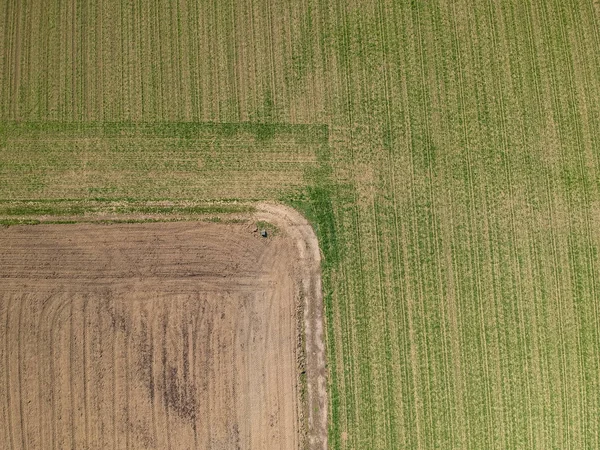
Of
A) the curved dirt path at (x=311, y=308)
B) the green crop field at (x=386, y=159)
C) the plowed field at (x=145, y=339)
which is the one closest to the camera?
the plowed field at (x=145, y=339)

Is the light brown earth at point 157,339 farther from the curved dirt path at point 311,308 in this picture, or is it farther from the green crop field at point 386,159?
the green crop field at point 386,159

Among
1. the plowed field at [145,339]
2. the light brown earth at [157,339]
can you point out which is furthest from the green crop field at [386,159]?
the plowed field at [145,339]

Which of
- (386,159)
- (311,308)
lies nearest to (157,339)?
(311,308)

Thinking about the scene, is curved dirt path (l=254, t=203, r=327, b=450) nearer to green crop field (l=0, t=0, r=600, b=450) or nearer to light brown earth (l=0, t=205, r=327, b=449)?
light brown earth (l=0, t=205, r=327, b=449)

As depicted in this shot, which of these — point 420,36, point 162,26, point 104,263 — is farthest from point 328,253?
point 162,26

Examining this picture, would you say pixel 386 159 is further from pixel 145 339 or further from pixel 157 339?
pixel 145 339

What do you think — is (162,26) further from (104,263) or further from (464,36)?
(464,36)

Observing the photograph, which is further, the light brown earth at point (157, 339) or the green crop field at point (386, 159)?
the green crop field at point (386, 159)
